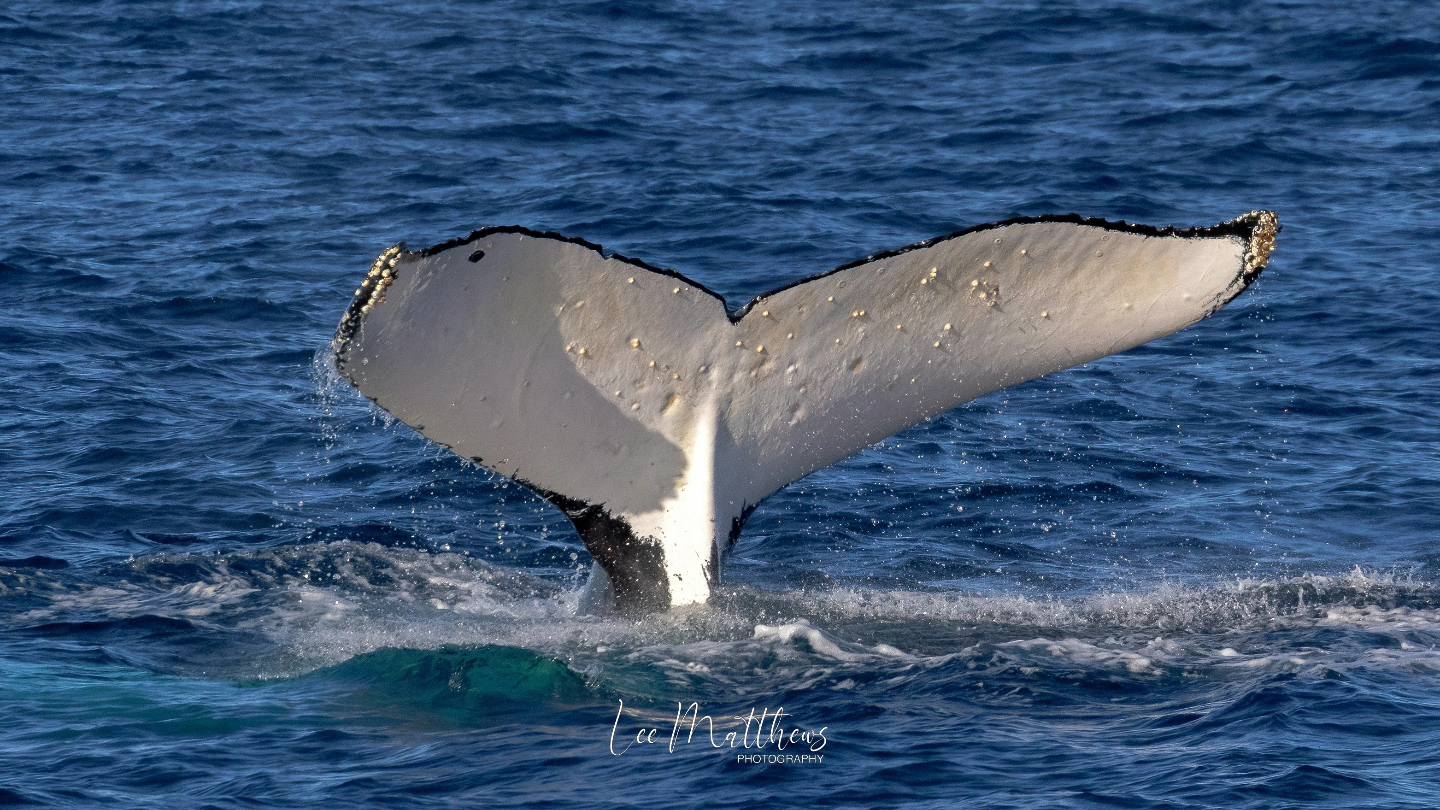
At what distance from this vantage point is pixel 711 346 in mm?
7258

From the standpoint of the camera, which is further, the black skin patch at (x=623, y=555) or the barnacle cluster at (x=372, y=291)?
the black skin patch at (x=623, y=555)

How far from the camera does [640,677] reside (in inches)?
309

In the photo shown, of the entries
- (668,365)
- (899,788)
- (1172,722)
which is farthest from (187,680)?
(1172,722)

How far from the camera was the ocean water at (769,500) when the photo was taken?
7.53m

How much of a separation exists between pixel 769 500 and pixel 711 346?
16.8 ft

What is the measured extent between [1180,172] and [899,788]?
1356cm

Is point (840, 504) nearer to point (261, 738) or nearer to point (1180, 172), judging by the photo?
point (261, 738)

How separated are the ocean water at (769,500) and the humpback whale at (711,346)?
1.55 ft
